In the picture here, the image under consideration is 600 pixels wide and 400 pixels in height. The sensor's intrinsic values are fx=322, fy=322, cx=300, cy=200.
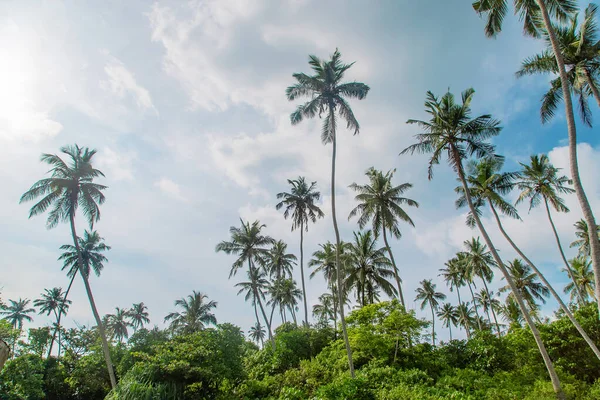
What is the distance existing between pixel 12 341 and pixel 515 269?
47.1m

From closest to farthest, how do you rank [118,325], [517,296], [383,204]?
[517,296]
[383,204]
[118,325]

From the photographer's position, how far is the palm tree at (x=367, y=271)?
1151 inches

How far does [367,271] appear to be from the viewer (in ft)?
97.0

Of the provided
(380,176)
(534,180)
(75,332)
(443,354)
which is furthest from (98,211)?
(534,180)

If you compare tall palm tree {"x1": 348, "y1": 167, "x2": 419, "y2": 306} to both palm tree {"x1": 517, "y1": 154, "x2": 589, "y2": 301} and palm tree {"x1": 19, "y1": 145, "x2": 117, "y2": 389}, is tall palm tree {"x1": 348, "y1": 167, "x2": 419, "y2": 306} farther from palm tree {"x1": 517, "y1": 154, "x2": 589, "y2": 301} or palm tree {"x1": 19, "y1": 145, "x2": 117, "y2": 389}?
palm tree {"x1": 19, "y1": 145, "x2": 117, "y2": 389}

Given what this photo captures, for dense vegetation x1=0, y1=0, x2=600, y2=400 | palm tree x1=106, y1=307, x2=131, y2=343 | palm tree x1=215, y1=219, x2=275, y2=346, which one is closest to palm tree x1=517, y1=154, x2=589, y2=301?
dense vegetation x1=0, y1=0, x2=600, y2=400

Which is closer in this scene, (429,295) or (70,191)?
(70,191)

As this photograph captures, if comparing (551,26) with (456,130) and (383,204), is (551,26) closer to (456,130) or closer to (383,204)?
(456,130)

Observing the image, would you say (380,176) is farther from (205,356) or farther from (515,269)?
(515,269)

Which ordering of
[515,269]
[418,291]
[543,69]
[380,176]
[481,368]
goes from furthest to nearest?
[418,291] → [515,269] → [380,176] → [481,368] → [543,69]

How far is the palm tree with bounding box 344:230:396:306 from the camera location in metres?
29.2

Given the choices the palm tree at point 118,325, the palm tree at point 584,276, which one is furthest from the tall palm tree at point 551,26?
the palm tree at point 118,325

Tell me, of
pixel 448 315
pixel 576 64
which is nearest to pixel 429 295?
pixel 448 315

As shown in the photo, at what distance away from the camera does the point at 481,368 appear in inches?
794
